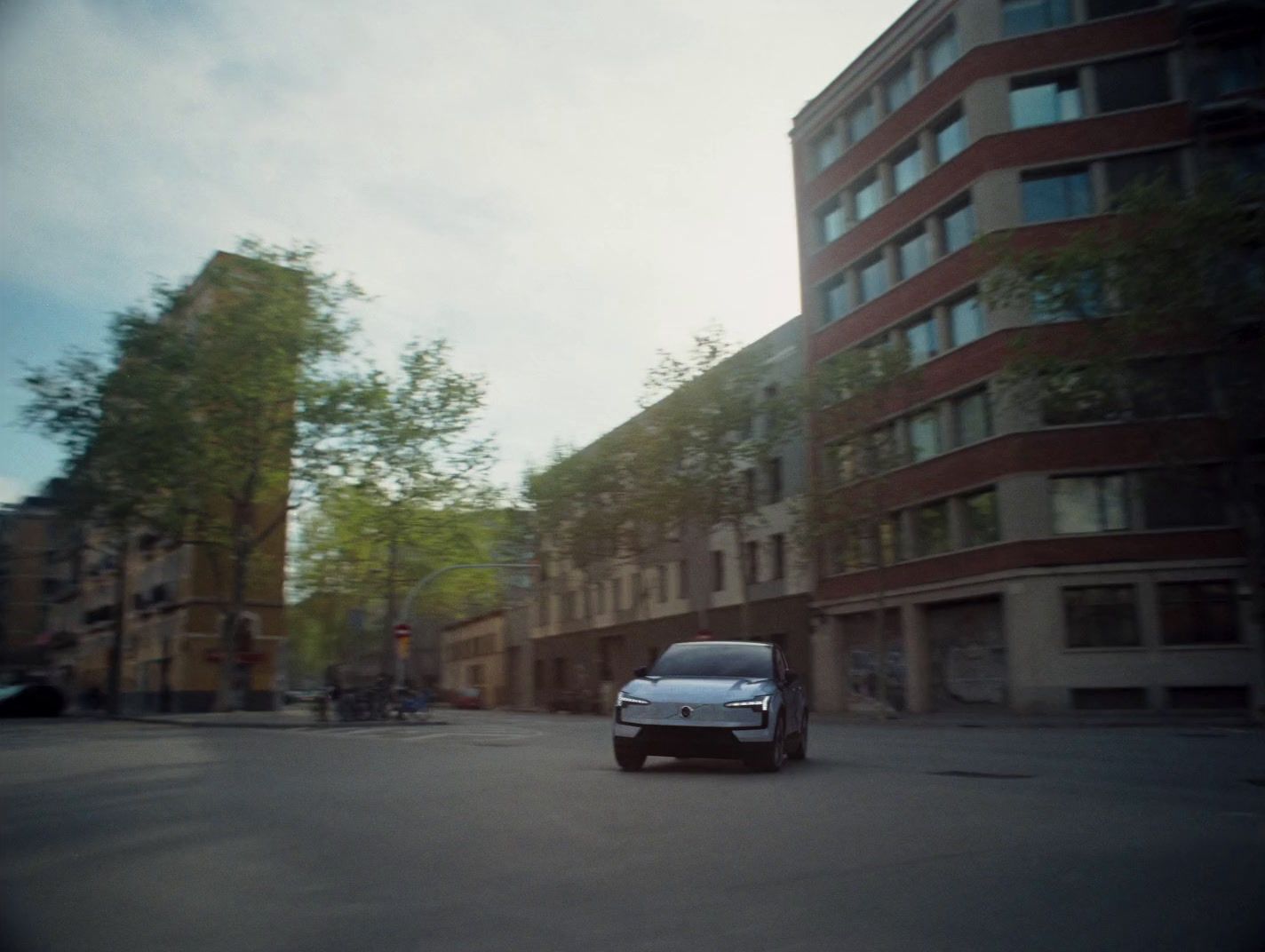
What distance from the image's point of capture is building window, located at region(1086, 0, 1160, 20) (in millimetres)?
35469

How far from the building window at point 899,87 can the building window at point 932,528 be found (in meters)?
13.6

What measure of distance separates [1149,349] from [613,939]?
1220 inches

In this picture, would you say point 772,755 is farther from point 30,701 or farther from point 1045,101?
point 30,701

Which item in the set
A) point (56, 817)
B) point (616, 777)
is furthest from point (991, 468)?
point (56, 817)

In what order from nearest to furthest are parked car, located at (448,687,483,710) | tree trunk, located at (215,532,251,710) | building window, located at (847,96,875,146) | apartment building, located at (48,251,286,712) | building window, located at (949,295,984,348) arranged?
1. building window, located at (949,295,984,348)
2. tree trunk, located at (215,532,251,710)
3. building window, located at (847,96,875,146)
4. apartment building, located at (48,251,286,712)
5. parked car, located at (448,687,483,710)

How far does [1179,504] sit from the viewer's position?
32938 millimetres

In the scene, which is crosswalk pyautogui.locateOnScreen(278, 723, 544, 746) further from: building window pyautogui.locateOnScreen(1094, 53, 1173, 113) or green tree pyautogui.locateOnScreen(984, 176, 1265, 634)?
building window pyautogui.locateOnScreen(1094, 53, 1173, 113)

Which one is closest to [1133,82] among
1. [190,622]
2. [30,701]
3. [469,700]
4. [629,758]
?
[629,758]

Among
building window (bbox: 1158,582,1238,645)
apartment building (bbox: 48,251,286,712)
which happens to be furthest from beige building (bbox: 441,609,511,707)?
building window (bbox: 1158,582,1238,645)

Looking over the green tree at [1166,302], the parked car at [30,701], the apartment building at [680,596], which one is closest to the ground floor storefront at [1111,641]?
the green tree at [1166,302]

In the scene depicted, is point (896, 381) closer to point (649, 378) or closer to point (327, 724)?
point (649, 378)

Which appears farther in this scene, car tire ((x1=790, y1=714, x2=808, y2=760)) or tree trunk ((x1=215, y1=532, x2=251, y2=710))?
tree trunk ((x1=215, y1=532, x2=251, y2=710))

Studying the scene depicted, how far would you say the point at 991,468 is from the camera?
3503 centimetres

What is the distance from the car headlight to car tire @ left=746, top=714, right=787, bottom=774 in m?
0.33
